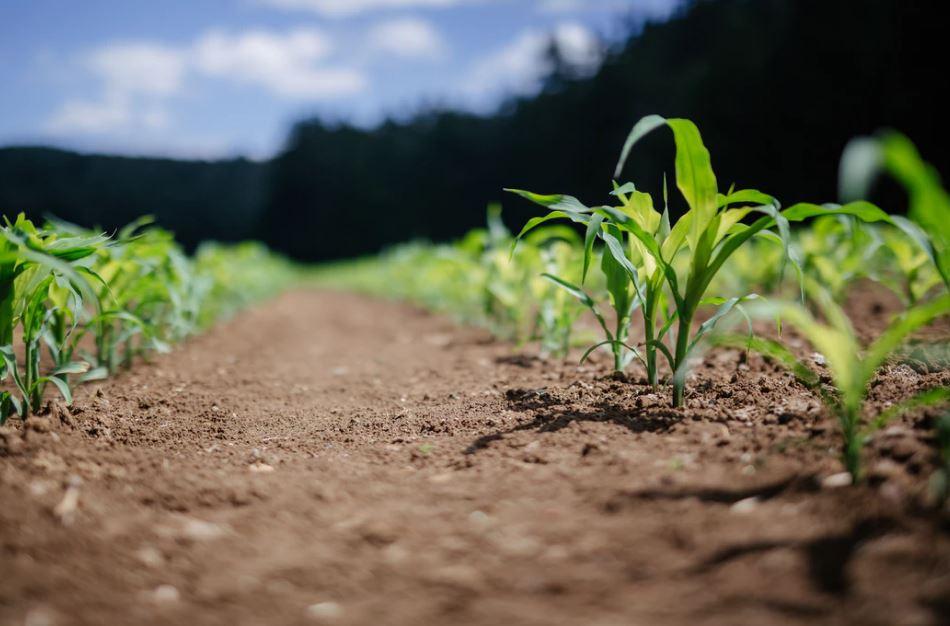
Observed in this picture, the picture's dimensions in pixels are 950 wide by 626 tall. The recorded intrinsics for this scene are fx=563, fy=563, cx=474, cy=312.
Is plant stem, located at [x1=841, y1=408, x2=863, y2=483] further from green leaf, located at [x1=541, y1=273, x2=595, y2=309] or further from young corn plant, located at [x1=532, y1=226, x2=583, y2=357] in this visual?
young corn plant, located at [x1=532, y1=226, x2=583, y2=357]

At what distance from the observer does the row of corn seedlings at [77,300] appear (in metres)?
1.42

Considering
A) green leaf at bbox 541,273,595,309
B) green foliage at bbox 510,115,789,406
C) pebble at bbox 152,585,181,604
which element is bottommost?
pebble at bbox 152,585,181,604

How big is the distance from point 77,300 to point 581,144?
22.9m

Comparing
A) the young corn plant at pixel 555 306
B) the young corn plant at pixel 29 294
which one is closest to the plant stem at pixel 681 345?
the young corn plant at pixel 555 306

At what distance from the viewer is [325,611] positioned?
2.68ft

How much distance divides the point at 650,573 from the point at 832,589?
0.24m

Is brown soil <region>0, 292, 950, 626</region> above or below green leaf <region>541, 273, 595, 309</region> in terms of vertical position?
below

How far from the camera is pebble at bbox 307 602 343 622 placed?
Result: 2.65 ft

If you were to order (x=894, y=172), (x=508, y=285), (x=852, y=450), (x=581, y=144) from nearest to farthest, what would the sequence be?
(x=894, y=172) < (x=852, y=450) < (x=508, y=285) < (x=581, y=144)

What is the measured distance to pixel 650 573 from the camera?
847 mm

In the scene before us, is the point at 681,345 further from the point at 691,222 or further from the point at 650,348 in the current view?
the point at 691,222

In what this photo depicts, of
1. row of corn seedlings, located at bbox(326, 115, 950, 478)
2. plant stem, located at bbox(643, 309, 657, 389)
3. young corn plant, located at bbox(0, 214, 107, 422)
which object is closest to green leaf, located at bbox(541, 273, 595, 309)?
row of corn seedlings, located at bbox(326, 115, 950, 478)

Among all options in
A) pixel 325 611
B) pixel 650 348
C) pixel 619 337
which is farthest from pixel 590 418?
pixel 325 611

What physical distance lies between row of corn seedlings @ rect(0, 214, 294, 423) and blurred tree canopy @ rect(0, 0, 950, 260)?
950 centimetres
